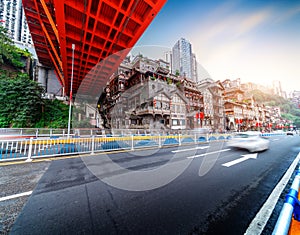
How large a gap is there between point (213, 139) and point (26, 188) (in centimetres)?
1665

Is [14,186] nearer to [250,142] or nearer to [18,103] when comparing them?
[250,142]

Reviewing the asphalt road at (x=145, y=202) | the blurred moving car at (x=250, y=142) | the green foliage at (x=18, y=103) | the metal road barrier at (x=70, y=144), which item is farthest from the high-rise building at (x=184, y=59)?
the asphalt road at (x=145, y=202)

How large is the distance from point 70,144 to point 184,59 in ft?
127

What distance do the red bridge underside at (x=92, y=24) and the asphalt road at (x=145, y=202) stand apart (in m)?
10.0

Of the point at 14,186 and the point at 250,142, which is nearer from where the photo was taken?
the point at 14,186

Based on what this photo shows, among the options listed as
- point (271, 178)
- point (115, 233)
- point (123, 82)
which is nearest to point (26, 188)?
point (115, 233)

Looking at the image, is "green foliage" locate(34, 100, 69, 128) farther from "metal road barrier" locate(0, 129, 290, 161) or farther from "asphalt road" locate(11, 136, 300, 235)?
"asphalt road" locate(11, 136, 300, 235)

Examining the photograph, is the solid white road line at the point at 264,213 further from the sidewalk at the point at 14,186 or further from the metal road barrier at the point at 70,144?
the metal road barrier at the point at 70,144

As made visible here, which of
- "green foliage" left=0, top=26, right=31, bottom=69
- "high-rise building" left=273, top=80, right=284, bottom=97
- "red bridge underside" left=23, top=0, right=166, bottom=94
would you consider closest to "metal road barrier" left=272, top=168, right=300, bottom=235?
"red bridge underside" left=23, top=0, right=166, bottom=94

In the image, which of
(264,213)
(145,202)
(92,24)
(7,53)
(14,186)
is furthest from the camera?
(7,53)

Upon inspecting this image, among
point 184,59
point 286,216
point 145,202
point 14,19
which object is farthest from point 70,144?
point 14,19

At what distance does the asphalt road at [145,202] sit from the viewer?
192 centimetres

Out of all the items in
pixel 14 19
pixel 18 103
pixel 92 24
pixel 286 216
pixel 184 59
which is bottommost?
pixel 286 216

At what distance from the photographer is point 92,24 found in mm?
9719
